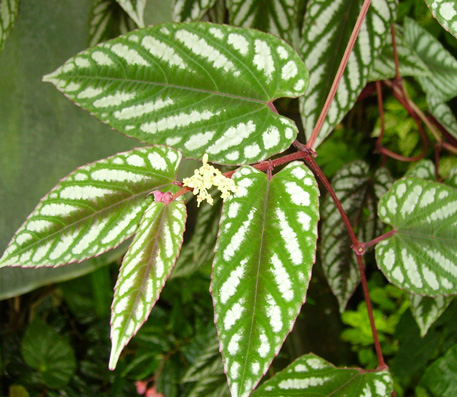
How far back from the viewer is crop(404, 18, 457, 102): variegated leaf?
0.93 meters

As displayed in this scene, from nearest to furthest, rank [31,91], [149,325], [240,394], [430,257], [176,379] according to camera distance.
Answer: [240,394] < [430,257] < [31,91] < [176,379] < [149,325]

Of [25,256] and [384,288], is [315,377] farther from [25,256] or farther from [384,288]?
[384,288]

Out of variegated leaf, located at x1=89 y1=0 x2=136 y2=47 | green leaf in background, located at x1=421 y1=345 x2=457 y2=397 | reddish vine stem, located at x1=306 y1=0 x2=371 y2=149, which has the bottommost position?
green leaf in background, located at x1=421 y1=345 x2=457 y2=397

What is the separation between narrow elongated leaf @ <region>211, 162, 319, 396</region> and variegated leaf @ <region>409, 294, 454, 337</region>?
0.44 metres

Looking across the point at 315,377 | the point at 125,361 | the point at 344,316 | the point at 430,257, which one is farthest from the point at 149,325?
the point at 430,257

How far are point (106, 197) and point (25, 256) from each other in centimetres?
10

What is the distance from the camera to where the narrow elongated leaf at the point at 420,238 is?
0.65 metres

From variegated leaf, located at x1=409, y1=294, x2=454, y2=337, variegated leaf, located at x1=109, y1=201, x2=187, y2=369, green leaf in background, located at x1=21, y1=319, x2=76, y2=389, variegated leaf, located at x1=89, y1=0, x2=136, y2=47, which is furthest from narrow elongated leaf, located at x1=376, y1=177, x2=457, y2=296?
green leaf in background, located at x1=21, y1=319, x2=76, y2=389

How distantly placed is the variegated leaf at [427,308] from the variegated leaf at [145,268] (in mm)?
525

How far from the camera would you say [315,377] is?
0.66m

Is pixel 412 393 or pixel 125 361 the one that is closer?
pixel 412 393

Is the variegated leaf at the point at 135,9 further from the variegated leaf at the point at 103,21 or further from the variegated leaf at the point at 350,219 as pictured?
the variegated leaf at the point at 350,219

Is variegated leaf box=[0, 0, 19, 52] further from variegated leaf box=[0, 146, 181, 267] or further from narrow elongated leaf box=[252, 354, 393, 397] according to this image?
narrow elongated leaf box=[252, 354, 393, 397]

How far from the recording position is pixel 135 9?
2.29 ft
